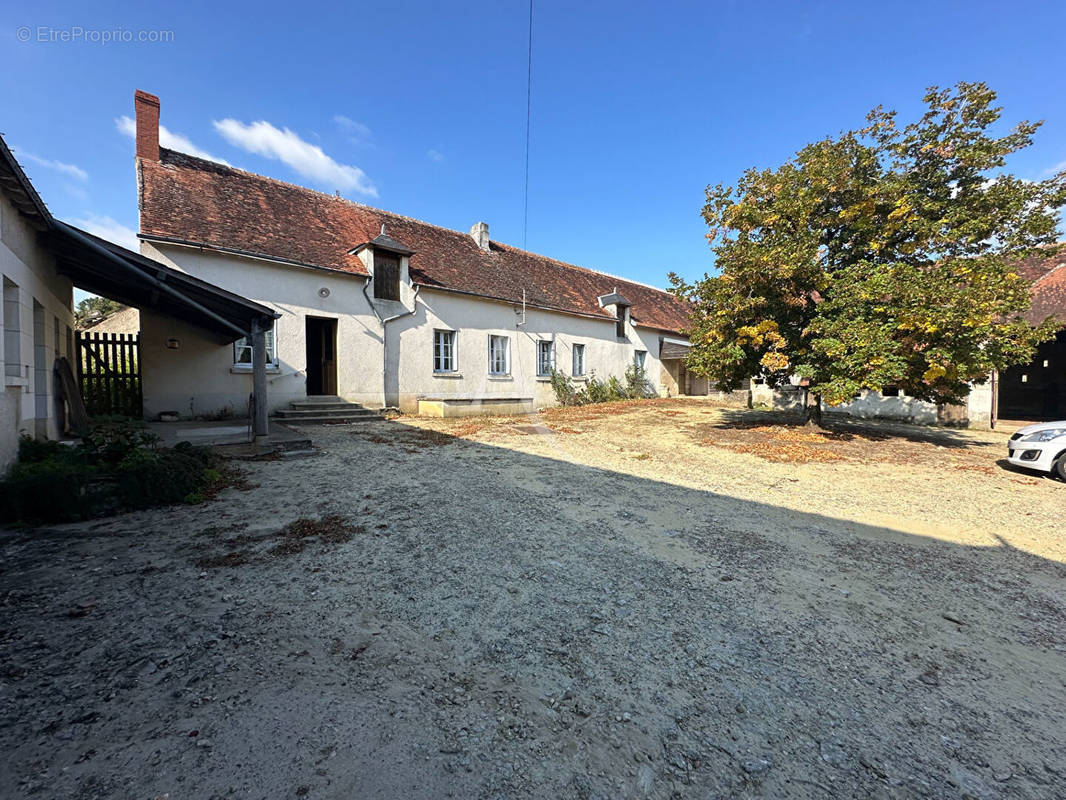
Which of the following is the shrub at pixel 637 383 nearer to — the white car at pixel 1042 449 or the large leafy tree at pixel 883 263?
the large leafy tree at pixel 883 263

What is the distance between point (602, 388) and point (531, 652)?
17455 millimetres

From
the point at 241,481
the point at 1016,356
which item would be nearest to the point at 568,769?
the point at 241,481

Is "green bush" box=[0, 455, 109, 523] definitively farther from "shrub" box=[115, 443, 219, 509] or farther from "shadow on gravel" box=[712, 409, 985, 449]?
"shadow on gravel" box=[712, 409, 985, 449]

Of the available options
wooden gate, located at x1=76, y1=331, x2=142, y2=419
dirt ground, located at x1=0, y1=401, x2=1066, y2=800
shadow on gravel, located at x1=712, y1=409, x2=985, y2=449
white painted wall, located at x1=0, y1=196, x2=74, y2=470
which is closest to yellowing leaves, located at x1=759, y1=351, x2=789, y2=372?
shadow on gravel, located at x1=712, y1=409, x2=985, y2=449

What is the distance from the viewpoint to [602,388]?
1945cm

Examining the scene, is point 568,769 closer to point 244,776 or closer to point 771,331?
point 244,776

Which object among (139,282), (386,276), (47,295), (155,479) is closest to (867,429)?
(386,276)

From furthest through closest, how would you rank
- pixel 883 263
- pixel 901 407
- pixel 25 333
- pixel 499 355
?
pixel 499 355
pixel 901 407
pixel 883 263
pixel 25 333

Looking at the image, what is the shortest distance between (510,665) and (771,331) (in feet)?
31.7

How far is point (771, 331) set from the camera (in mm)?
9719

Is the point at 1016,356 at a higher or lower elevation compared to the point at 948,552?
higher

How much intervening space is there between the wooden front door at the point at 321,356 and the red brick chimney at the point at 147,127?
18.8 feet

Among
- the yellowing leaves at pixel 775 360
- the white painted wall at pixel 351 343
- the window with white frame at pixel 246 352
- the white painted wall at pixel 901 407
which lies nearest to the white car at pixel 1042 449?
the yellowing leaves at pixel 775 360

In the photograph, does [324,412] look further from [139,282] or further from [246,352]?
[139,282]
